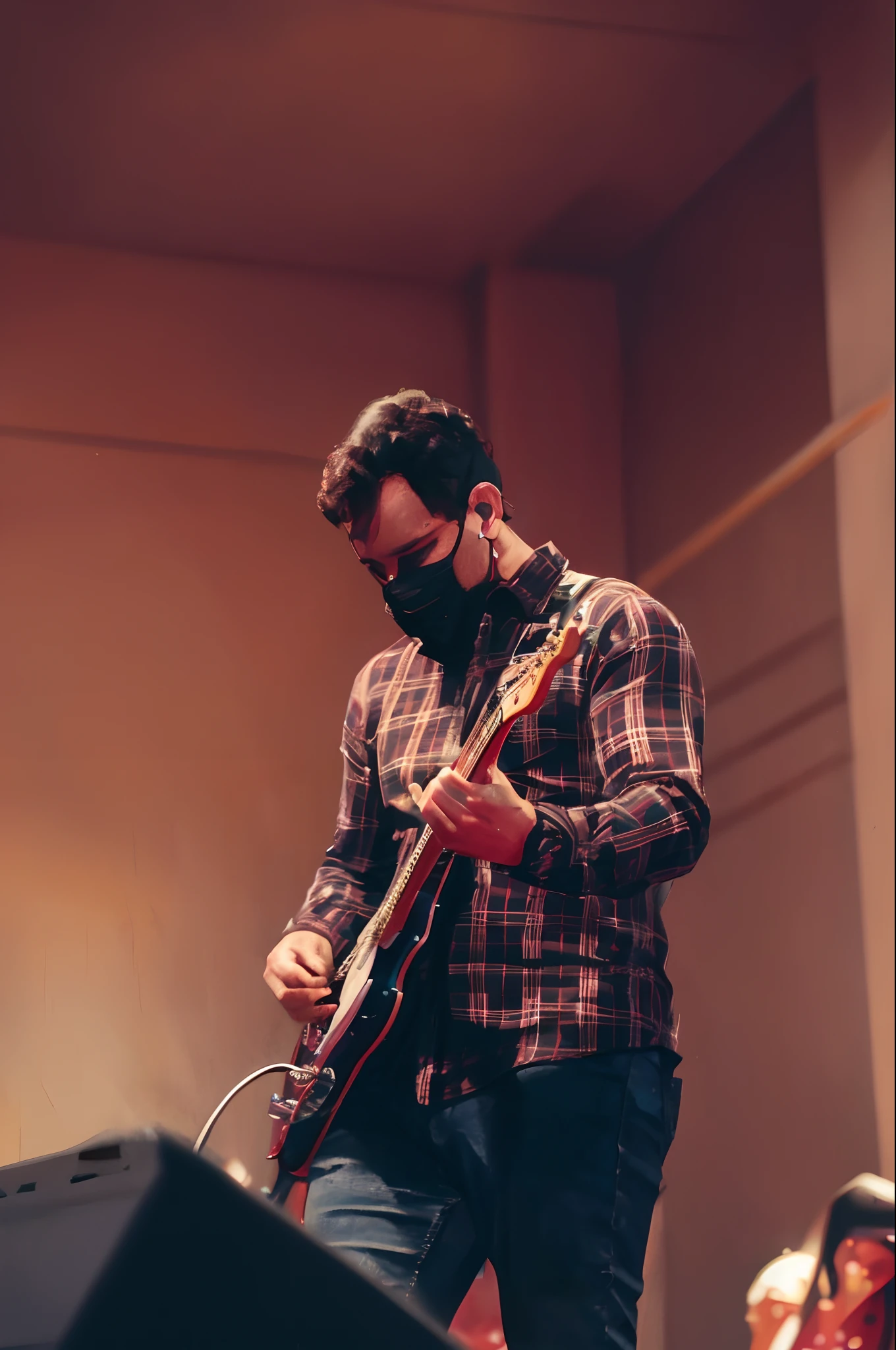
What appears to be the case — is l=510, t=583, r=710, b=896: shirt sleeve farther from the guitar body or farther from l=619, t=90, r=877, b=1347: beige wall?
l=619, t=90, r=877, b=1347: beige wall

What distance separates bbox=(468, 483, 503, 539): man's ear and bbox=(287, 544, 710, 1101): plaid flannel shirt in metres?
0.06

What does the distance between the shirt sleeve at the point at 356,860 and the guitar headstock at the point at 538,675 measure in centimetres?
28

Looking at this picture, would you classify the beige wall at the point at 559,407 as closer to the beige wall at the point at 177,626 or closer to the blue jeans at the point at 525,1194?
the beige wall at the point at 177,626

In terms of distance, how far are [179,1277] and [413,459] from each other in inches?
41.2

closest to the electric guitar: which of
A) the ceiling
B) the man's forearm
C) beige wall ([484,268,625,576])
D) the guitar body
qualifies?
the guitar body

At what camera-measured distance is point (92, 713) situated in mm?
1661

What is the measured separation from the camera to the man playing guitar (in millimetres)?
1158

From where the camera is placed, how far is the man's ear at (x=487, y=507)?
1450mm

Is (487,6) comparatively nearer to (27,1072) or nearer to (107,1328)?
(27,1072)

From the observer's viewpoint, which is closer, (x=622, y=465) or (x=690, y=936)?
(x=690, y=936)

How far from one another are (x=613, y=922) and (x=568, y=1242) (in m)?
0.28

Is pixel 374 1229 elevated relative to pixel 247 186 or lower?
lower

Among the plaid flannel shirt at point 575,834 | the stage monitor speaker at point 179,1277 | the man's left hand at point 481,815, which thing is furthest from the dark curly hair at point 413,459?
the stage monitor speaker at point 179,1277

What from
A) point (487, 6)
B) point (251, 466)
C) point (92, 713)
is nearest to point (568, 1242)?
point (92, 713)
